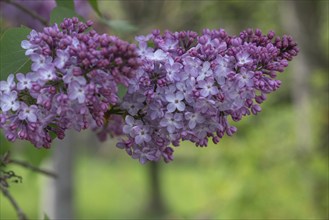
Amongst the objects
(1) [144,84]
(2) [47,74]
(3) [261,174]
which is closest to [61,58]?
(2) [47,74]

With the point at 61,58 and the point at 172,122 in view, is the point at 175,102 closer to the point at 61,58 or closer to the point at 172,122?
the point at 172,122

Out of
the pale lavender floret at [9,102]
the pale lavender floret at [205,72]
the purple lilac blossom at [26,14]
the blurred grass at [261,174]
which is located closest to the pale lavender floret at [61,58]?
Result: the pale lavender floret at [9,102]

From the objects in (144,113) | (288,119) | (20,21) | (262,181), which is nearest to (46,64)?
(144,113)

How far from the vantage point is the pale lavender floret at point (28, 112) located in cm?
87

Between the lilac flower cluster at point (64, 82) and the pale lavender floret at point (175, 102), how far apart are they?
0.08 metres

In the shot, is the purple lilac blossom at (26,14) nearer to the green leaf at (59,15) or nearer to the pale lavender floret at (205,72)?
the green leaf at (59,15)

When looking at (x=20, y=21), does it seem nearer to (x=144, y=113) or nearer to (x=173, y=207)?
(x=144, y=113)

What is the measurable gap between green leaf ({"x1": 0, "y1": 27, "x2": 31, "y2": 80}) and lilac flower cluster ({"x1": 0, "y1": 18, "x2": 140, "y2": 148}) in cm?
4

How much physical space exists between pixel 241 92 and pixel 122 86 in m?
0.19

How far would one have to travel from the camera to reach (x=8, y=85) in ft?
2.95

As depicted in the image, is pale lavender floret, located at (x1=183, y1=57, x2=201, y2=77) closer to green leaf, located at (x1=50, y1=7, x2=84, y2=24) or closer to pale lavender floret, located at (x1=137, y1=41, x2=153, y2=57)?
pale lavender floret, located at (x1=137, y1=41, x2=153, y2=57)

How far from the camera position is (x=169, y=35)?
965 millimetres

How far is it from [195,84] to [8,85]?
0.96 feet

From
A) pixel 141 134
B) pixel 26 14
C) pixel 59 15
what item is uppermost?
pixel 26 14
